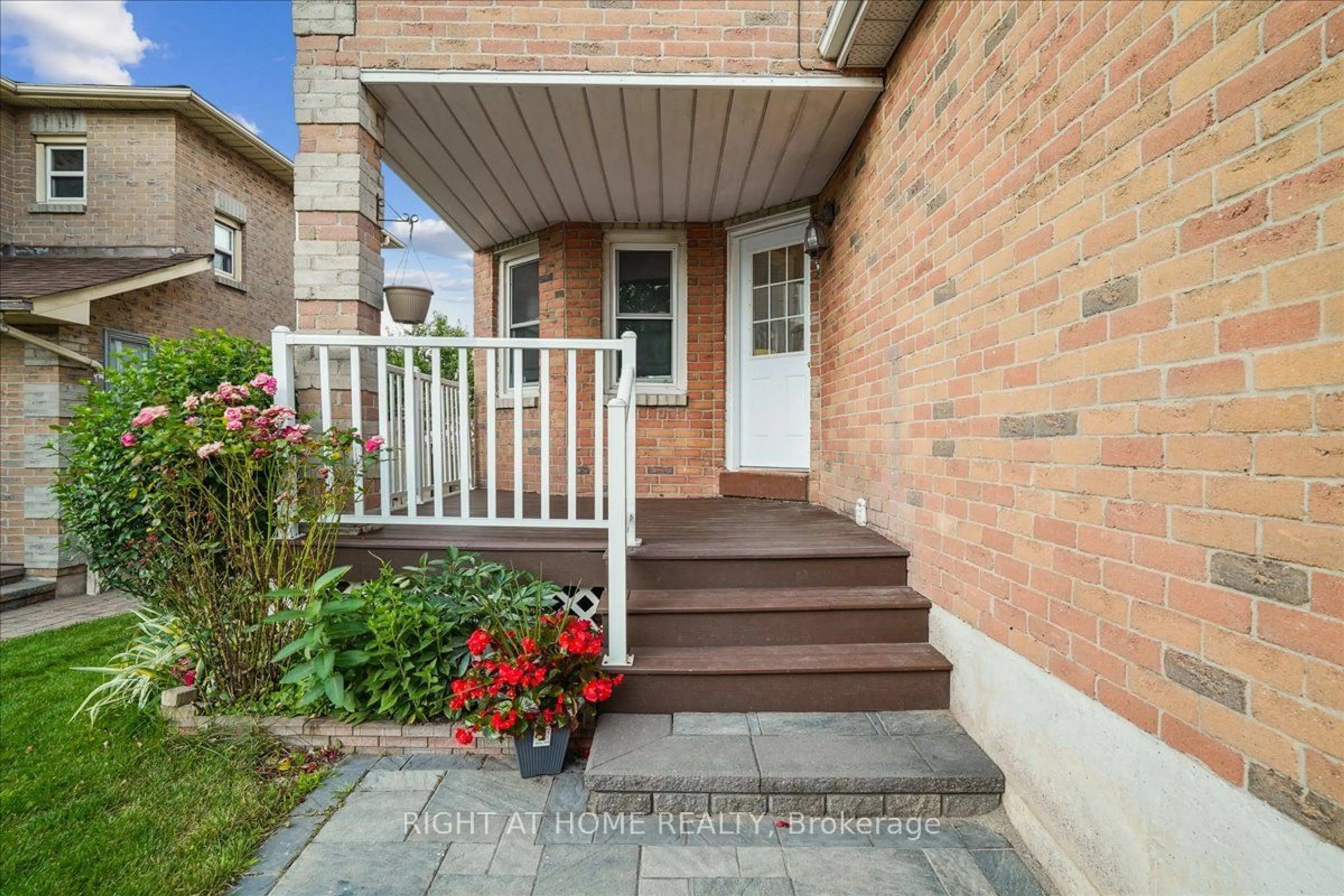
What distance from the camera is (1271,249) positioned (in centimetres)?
113

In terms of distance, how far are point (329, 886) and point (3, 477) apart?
24.8 ft

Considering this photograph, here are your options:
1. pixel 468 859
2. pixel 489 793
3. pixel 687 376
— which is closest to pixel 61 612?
pixel 489 793

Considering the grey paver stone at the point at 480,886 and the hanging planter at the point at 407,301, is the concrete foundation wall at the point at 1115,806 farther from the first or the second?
the hanging planter at the point at 407,301

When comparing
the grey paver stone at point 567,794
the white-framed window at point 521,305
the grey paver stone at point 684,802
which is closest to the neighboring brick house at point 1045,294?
the grey paver stone at point 684,802

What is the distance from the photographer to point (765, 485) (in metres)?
4.91

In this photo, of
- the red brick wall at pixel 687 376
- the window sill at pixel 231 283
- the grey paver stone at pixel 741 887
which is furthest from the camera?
the window sill at pixel 231 283

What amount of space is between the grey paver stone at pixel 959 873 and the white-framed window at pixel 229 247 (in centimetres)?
1020

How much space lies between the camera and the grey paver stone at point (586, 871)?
167 cm

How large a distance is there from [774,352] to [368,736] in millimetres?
3833

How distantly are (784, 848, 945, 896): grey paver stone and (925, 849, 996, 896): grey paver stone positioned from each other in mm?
25

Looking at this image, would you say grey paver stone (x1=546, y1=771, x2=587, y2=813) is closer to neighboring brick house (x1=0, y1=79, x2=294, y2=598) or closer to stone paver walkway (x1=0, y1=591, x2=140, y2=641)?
stone paver walkway (x1=0, y1=591, x2=140, y2=641)

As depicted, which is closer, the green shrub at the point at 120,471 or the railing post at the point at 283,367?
the green shrub at the point at 120,471

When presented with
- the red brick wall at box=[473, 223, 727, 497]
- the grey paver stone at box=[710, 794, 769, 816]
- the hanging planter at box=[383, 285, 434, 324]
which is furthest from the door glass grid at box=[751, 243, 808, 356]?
the grey paver stone at box=[710, 794, 769, 816]

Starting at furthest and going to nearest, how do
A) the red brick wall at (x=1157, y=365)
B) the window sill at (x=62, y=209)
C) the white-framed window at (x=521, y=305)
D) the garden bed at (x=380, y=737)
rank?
the window sill at (x=62, y=209)
the white-framed window at (x=521, y=305)
the garden bed at (x=380, y=737)
the red brick wall at (x=1157, y=365)
